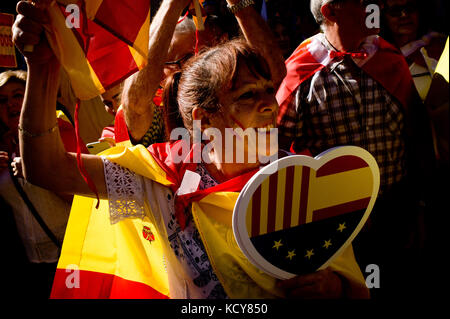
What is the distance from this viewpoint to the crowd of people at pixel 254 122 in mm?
1694

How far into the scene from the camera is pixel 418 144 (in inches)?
110

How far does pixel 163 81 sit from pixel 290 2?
2.63 metres

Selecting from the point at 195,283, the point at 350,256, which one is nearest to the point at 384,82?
the point at 350,256

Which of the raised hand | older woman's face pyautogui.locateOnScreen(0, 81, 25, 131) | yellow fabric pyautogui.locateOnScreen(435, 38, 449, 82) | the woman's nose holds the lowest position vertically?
older woman's face pyautogui.locateOnScreen(0, 81, 25, 131)

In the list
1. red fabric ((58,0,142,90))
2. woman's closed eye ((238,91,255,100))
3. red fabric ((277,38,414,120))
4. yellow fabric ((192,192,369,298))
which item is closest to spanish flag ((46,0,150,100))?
red fabric ((58,0,142,90))

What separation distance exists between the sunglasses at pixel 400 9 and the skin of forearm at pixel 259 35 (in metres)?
1.59

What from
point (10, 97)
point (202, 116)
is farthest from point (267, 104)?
point (10, 97)

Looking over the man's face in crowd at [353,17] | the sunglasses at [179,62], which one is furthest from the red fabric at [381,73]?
the sunglasses at [179,62]

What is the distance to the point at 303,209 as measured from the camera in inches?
62.4

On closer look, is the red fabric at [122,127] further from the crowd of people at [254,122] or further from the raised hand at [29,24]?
the raised hand at [29,24]

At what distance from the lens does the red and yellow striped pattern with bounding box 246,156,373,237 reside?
151 centimetres

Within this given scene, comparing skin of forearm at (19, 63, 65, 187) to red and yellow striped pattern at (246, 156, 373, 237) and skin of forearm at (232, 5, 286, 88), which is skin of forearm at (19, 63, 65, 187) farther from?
skin of forearm at (232, 5, 286, 88)

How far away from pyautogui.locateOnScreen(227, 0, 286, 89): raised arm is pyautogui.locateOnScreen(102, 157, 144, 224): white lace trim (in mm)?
1025

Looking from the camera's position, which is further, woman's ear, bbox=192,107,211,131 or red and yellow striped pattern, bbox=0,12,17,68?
red and yellow striped pattern, bbox=0,12,17,68
